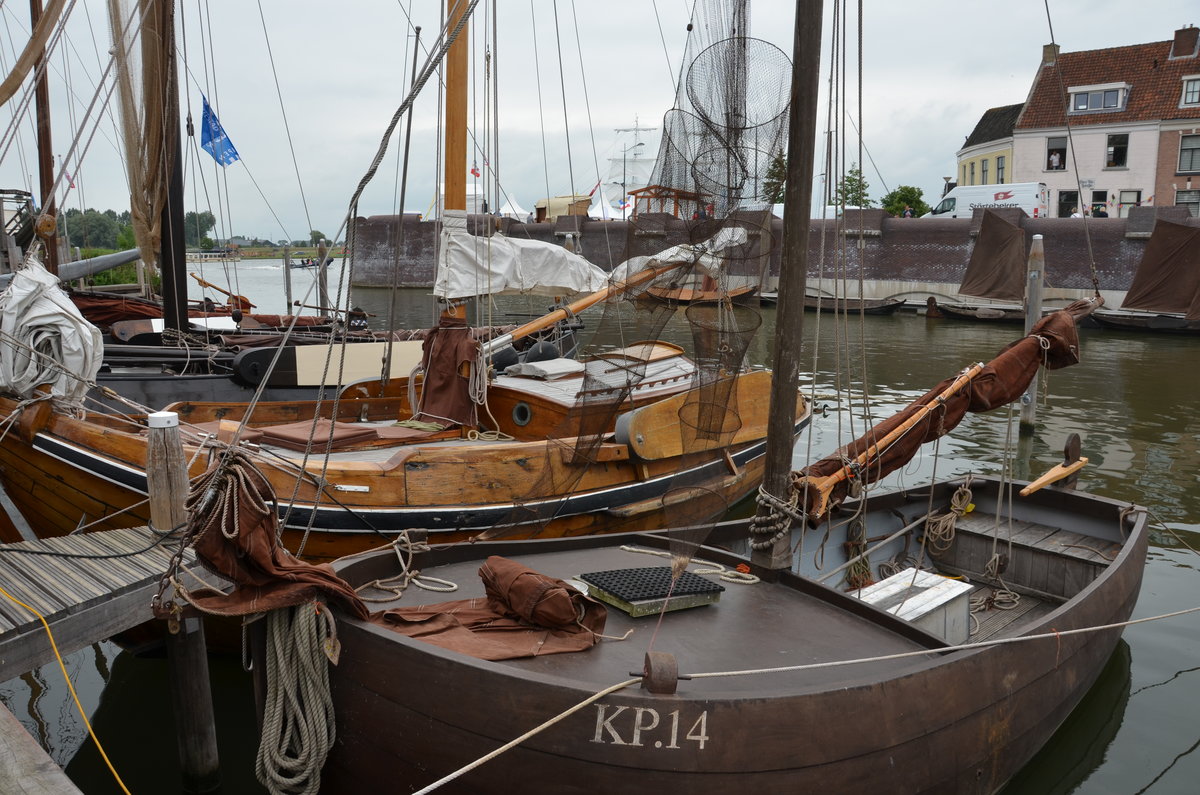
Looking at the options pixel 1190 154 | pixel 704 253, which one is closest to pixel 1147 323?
pixel 1190 154

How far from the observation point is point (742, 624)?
4688 millimetres

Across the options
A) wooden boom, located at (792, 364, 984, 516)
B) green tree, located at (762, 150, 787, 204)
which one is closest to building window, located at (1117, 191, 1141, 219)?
wooden boom, located at (792, 364, 984, 516)

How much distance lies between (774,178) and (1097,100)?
45.6m

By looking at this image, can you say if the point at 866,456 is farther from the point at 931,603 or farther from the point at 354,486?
the point at 354,486

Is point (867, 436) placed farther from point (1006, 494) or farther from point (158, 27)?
point (158, 27)

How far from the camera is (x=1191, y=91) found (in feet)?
130

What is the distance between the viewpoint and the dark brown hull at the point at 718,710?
3.62 m

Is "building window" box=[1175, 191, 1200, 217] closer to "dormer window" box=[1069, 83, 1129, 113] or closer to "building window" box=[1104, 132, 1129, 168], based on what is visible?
"building window" box=[1104, 132, 1129, 168]

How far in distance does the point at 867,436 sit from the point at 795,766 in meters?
2.82

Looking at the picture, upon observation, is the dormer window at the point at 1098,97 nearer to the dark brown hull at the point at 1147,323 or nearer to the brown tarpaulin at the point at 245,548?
the dark brown hull at the point at 1147,323

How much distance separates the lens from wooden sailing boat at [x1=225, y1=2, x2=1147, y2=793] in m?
3.63

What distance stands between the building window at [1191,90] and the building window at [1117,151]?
259cm

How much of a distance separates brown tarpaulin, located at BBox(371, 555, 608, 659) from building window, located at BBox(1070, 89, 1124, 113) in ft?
151

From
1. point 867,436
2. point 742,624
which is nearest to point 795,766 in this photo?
point 742,624
